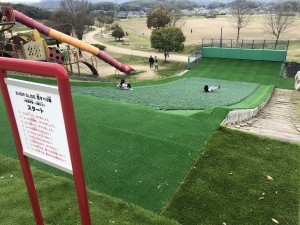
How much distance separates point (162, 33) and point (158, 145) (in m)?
27.9

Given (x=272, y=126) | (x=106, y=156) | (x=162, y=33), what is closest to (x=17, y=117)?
(x=106, y=156)

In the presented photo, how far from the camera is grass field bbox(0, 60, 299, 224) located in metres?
6.60

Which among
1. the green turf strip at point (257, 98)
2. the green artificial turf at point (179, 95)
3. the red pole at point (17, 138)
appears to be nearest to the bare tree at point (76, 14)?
the green artificial turf at point (179, 95)

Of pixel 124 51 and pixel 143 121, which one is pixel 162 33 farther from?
pixel 143 121

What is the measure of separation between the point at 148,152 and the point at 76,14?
145 feet

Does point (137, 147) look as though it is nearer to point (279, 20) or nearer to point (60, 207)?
point (60, 207)

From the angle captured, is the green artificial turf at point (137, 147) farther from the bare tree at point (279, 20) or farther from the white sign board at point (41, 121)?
the bare tree at point (279, 20)

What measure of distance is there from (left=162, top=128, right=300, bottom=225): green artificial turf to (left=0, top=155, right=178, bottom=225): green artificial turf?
2.43 feet

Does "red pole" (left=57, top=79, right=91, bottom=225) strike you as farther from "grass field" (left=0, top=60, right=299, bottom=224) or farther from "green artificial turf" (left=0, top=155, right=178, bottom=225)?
"grass field" (left=0, top=60, right=299, bottom=224)

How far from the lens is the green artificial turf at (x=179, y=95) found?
15837 millimetres

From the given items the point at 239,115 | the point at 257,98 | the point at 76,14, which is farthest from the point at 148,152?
the point at 76,14

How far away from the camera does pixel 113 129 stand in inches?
381

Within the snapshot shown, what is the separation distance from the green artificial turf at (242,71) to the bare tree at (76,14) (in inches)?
904

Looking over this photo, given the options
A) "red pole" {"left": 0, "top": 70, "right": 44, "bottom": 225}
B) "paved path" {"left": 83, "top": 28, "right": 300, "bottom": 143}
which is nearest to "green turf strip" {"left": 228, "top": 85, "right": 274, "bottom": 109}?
"paved path" {"left": 83, "top": 28, "right": 300, "bottom": 143}
